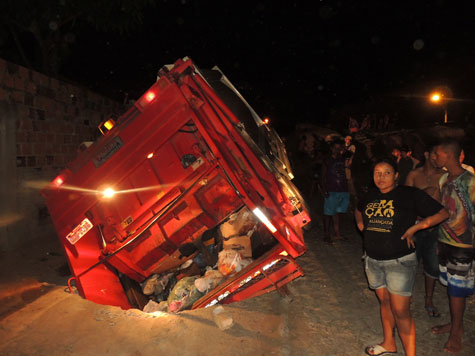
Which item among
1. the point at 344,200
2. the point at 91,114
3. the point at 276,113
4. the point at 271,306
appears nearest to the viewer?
the point at 271,306

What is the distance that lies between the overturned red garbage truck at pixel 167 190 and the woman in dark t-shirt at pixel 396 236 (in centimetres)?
85

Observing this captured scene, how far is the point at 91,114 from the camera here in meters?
7.96

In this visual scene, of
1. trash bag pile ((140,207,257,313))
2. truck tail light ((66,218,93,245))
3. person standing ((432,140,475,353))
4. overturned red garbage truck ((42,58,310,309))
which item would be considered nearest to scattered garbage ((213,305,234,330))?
overturned red garbage truck ((42,58,310,309))

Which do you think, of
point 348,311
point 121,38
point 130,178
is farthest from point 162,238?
point 121,38

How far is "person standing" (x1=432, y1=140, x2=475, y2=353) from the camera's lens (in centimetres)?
274

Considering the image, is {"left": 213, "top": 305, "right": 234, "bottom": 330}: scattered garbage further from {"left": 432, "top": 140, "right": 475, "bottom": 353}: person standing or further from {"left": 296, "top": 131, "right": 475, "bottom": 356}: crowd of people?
{"left": 432, "top": 140, "right": 475, "bottom": 353}: person standing

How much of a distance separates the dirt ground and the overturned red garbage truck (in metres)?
0.33

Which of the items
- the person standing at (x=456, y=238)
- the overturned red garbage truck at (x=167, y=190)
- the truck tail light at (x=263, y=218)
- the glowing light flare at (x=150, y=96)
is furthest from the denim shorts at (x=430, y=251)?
Result: the glowing light flare at (x=150, y=96)

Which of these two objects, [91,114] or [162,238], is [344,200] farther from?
[91,114]

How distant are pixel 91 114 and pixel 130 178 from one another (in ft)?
17.1

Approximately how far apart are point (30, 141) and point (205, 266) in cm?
412

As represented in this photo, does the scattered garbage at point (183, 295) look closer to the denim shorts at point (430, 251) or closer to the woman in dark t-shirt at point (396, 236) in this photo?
the woman in dark t-shirt at point (396, 236)

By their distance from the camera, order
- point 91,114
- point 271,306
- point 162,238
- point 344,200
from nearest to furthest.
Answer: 1. point 271,306
2. point 162,238
3. point 344,200
4. point 91,114

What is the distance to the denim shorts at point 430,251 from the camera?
3.40 meters
